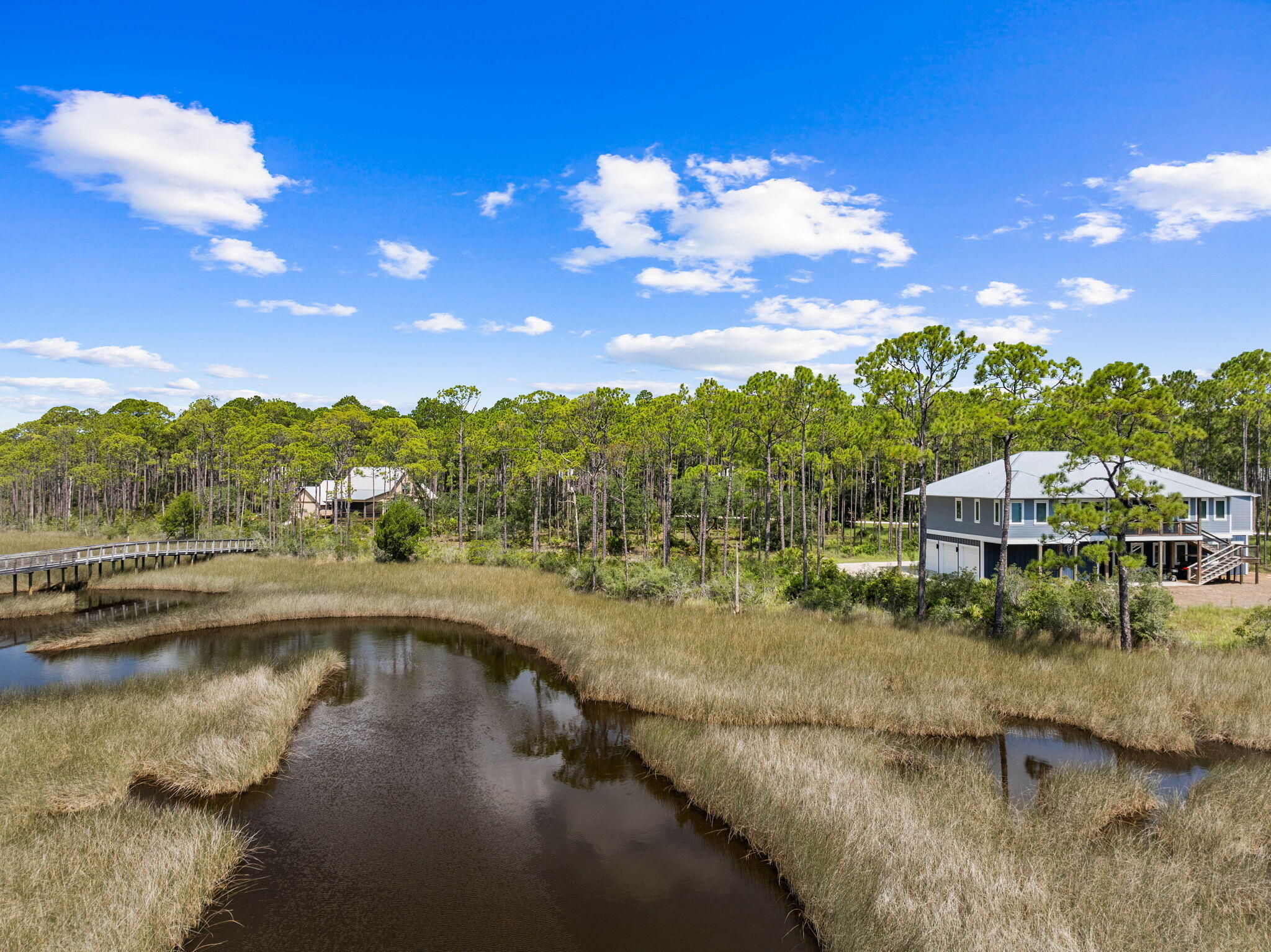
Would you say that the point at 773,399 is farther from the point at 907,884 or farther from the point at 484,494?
the point at 484,494

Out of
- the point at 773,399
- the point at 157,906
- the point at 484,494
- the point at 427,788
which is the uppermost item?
the point at 773,399

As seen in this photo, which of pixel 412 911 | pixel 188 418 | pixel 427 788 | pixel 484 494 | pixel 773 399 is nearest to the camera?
pixel 412 911

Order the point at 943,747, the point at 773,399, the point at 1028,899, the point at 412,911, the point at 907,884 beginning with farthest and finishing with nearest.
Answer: the point at 773,399, the point at 943,747, the point at 412,911, the point at 907,884, the point at 1028,899

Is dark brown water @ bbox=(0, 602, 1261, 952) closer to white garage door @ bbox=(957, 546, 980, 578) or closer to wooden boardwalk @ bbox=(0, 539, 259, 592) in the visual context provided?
wooden boardwalk @ bbox=(0, 539, 259, 592)

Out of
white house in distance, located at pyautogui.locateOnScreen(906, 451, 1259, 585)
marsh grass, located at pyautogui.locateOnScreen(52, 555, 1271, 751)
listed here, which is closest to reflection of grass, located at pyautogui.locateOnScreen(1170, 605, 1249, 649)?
marsh grass, located at pyautogui.locateOnScreen(52, 555, 1271, 751)

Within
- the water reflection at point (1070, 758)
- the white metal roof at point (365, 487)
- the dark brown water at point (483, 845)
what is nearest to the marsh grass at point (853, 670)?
the water reflection at point (1070, 758)

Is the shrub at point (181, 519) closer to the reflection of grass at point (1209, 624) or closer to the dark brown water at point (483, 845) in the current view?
the dark brown water at point (483, 845)

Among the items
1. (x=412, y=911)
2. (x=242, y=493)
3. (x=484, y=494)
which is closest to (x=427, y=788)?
(x=412, y=911)
